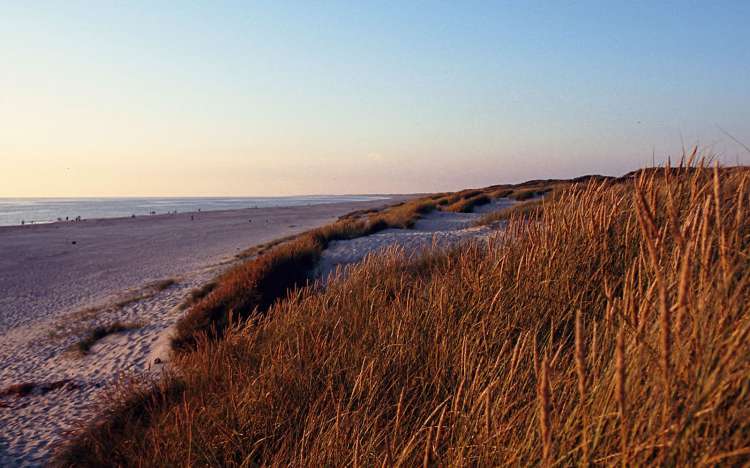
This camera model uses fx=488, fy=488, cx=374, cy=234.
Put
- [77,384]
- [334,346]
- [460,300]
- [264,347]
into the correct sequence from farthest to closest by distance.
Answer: [77,384] → [264,347] → [460,300] → [334,346]

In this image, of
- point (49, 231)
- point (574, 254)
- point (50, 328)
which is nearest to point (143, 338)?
point (50, 328)

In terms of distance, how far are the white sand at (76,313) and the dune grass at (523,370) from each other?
1.81 m

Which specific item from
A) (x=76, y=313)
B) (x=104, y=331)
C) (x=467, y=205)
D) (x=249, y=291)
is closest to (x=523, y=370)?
(x=249, y=291)

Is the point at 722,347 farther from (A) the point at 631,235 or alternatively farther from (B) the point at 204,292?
(B) the point at 204,292

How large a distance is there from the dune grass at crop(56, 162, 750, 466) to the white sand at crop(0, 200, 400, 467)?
1812mm

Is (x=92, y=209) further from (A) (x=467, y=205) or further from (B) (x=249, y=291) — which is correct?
(B) (x=249, y=291)

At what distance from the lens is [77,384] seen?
6355 millimetres

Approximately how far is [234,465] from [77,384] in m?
5.01

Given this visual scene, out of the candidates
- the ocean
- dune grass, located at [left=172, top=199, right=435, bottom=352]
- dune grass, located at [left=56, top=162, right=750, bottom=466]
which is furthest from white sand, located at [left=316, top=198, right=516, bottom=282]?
the ocean

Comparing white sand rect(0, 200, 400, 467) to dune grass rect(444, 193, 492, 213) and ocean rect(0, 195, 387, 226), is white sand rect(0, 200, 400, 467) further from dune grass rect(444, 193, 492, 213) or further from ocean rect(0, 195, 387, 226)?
ocean rect(0, 195, 387, 226)

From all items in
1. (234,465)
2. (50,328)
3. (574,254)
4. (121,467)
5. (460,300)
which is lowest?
(50,328)

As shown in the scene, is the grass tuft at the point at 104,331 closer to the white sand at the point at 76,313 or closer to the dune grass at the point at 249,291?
the white sand at the point at 76,313

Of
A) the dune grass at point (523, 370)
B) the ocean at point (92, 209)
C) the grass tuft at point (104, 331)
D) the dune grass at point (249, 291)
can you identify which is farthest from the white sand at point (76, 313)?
the ocean at point (92, 209)

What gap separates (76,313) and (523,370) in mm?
11148
